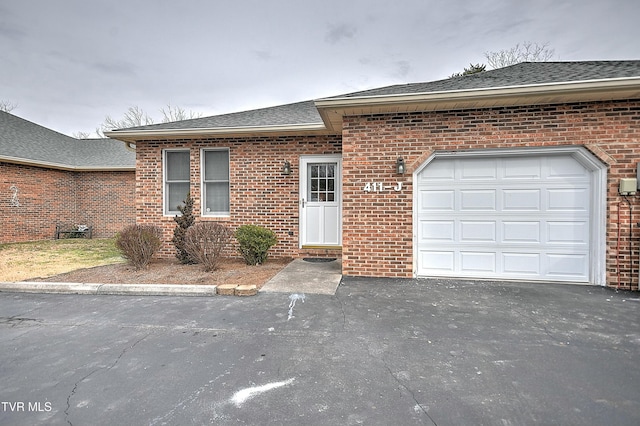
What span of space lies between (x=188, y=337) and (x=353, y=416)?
6.90 ft

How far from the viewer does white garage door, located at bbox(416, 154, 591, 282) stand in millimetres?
5320

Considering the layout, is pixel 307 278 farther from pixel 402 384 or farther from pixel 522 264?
pixel 522 264

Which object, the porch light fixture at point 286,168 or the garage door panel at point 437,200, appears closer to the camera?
the garage door panel at point 437,200

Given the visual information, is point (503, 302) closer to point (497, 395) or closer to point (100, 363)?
point (497, 395)

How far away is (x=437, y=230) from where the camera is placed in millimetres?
5793

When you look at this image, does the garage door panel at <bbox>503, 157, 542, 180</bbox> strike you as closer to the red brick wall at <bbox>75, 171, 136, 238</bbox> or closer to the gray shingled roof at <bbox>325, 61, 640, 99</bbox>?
the gray shingled roof at <bbox>325, 61, 640, 99</bbox>

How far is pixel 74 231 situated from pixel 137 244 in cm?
904

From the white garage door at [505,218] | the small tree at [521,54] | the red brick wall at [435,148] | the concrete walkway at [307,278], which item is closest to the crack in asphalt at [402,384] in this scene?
the concrete walkway at [307,278]

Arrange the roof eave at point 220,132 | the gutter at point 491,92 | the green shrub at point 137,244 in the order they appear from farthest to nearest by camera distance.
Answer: the roof eave at point 220,132 < the green shrub at point 137,244 < the gutter at point 491,92

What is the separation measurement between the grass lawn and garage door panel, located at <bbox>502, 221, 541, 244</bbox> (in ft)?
27.8

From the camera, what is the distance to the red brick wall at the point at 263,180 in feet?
25.3

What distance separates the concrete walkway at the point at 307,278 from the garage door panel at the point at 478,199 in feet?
8.84

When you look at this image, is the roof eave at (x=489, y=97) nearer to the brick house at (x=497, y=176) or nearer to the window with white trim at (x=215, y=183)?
the brick house at (x=497, y=176)

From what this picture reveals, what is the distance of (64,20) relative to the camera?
869 centimetres
